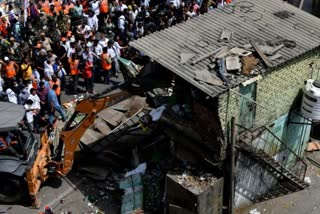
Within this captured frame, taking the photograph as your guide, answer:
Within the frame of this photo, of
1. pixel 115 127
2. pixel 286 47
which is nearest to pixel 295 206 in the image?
pixel 286 47

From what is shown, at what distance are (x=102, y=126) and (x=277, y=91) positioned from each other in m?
5.55

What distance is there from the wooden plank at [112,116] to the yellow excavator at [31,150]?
140 cm

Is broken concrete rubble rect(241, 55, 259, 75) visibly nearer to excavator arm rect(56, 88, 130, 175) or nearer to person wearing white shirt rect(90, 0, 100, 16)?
excavator arm rect(56, 88, 130, 175)

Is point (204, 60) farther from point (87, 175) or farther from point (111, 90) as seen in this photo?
point (87, 175)

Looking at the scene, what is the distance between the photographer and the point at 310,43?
47.9ft

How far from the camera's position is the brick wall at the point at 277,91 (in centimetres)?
1360

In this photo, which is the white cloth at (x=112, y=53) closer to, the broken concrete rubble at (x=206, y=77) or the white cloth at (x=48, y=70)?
the white cloth at (x=48, y=70)

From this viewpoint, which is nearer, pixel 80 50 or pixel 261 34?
pixel 261 34

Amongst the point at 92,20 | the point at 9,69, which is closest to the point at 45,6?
the point at 92,20

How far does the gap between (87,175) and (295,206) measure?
6.40 m

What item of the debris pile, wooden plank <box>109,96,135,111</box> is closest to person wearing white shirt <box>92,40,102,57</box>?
wooden plank <box>109,96,135,111</box>

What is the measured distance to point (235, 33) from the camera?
15.1 metres

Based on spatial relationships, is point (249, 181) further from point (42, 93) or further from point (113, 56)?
point (113, 56)

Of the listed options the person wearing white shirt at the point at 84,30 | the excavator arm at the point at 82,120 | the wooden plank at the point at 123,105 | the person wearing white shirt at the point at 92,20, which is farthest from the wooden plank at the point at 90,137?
the person wearing white shirt at the point at 92,20
